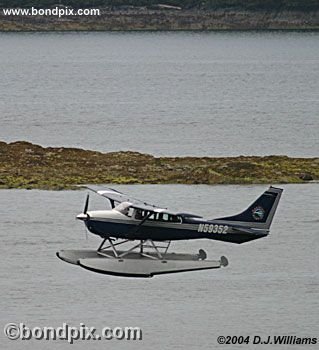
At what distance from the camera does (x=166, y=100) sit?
390 feet

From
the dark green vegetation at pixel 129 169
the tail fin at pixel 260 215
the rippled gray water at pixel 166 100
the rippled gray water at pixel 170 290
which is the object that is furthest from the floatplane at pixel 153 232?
the rippled gray water at pixel 166 100

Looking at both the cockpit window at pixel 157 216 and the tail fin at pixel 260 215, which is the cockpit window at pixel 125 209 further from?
the tail fin at pixel 260 215

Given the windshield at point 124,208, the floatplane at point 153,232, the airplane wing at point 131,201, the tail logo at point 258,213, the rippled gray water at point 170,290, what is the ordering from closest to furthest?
the rippled gray water at point 170,290 < the airplane wing at point 131,201 < the floatplane at point 153,232 < the windshield at point 124,208 < the tail logo at point 258,213

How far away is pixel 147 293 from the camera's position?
4453 centimetres

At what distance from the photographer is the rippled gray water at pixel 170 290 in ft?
135

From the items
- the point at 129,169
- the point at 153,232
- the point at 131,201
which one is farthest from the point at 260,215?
the point at 129,169

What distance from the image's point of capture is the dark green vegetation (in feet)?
203

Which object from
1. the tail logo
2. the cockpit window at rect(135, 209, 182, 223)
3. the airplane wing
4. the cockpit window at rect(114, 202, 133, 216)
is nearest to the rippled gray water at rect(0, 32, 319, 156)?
the airplane wing

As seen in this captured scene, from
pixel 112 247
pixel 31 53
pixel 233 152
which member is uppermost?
pixel 112 247

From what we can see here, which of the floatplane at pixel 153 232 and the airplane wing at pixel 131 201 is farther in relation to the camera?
the floatplane at pixel 153 232

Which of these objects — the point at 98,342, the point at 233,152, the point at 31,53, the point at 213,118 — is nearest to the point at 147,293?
the point at 98,342

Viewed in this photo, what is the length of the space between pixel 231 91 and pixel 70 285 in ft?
275

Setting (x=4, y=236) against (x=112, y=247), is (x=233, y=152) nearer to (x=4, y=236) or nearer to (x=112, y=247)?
(x=4, y=236)

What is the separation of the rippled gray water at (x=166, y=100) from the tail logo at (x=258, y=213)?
99.5 ft
